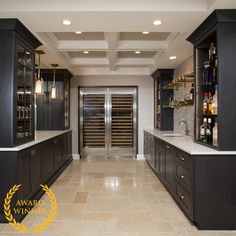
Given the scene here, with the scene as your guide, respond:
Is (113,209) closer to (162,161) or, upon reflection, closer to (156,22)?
(162,161)

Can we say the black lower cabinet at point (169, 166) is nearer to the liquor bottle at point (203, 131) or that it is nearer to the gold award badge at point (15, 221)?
the liquor bottle at point (203, 131)

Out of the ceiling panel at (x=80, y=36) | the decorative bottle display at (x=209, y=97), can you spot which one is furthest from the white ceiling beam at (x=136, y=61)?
the decorative bottle display at (x=209, y=97)

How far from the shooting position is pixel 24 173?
9.90ft

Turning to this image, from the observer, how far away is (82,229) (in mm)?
2676

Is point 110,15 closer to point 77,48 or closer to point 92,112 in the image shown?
point 77,48

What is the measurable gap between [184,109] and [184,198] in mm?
2617

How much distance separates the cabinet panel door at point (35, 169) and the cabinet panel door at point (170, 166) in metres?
2.11

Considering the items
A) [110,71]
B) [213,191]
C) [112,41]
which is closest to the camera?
[213,191]

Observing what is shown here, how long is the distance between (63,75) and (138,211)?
424 cm

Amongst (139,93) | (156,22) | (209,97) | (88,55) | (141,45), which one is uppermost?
(88,55)

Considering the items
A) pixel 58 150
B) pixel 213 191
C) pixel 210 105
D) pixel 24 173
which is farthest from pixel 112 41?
pixel 213 191

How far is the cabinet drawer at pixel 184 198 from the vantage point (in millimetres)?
2781

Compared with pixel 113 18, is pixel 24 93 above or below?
below

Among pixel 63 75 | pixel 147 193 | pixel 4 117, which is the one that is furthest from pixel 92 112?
pixel 4 117
